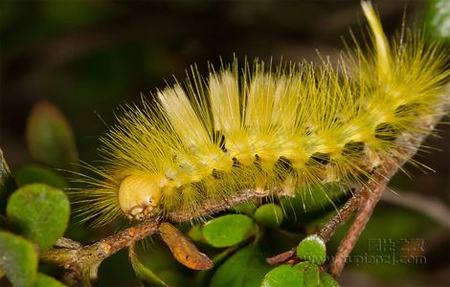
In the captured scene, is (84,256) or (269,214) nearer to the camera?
(84,256)

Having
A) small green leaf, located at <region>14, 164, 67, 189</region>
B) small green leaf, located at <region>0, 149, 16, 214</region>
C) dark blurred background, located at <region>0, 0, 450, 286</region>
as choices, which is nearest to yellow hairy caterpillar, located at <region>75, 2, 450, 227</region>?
small green leaf, located at <region>14, 164, 67, 189</region>

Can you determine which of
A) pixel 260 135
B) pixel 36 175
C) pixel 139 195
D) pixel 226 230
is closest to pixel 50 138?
pixel 36 175

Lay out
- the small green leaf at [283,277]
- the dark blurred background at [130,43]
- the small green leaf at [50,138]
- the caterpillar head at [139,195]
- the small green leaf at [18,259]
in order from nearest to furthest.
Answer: the small green leaf at [18,259], the small green leaf at [283,277], the caterpillar head at [139,195], the small green leaf at [50,138], the dark blurred background at [130,43]

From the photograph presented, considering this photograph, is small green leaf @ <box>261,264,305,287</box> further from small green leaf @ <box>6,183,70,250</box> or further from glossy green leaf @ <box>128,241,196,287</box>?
small green leaf @ <box>6,183,70,250</box>

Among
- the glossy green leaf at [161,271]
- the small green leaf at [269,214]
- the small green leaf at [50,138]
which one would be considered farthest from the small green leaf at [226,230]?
the small green leaf at [50,138]

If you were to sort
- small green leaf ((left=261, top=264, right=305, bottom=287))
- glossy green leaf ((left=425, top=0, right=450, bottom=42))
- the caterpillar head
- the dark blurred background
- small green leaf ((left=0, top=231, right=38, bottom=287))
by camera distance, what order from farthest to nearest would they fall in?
1. the dark blurred background
2. glossy green leaf ((left=425, top=0, right=450, bottom=42))
3. the caterpillar head
4. small green leaf ((left=261, top=264, right=305, bottom=287))
5. small green leaf ((left=0, top=231, right=38, bottom=287))

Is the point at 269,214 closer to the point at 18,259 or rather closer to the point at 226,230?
the point at 226,230

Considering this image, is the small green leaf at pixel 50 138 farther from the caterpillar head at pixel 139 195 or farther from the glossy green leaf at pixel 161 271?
the glossy green leaf at pixel 161 271
